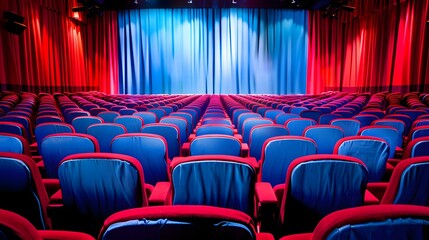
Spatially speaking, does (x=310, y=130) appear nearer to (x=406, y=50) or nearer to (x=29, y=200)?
(x=29, y=200)

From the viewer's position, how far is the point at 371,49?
14586 mm

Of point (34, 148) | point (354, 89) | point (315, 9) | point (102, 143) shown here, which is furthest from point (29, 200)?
point (315, 9)

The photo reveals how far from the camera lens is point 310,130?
3.10 metres

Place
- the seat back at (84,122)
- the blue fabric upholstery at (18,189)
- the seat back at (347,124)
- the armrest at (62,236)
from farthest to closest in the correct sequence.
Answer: the seat back at (84,122) < the seat back at (347,124) < the blue fabric upholstery at (18,189) < the armrest at (62,236)

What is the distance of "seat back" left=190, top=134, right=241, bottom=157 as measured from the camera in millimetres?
2598

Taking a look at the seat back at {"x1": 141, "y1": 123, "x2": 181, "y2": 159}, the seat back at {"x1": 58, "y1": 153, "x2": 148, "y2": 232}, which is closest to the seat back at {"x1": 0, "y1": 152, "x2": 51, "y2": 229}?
the seat back at {"x1": 58, "y1": 153, "x2": 148, "y2": 232}

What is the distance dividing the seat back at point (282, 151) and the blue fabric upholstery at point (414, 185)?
0.95 meters

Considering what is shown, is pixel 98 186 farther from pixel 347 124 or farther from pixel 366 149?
pixel 347 124

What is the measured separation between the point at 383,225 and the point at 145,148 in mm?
1975

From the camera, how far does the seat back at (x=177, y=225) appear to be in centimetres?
83

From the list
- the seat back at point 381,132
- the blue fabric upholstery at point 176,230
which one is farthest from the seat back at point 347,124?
the blue fabric upholstery at point 176,230

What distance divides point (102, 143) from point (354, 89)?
15.6 m

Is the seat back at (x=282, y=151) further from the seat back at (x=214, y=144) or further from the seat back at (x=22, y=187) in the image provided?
the seat back at (x=22, y=187)

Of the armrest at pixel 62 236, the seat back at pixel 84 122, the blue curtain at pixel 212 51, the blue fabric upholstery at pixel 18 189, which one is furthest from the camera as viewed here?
the blue curtain at pixel 212 51
